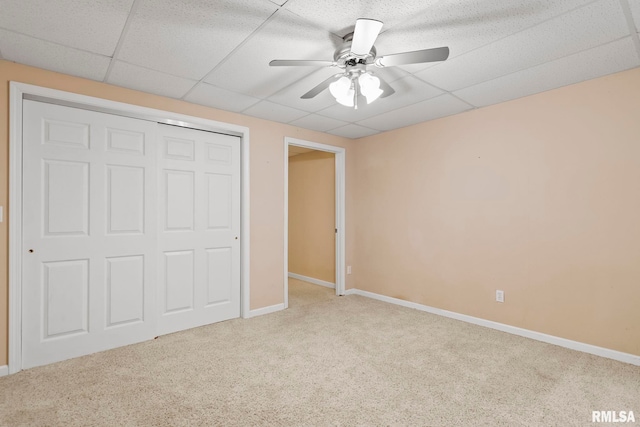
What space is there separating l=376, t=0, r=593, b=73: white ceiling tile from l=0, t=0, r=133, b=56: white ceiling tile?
1.61 m

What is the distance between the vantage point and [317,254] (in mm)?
5371

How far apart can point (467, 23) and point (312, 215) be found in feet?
12.8

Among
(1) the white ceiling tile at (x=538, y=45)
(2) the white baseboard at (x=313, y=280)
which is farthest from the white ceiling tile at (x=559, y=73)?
(2) the white baseboard at (x=313, y=280)

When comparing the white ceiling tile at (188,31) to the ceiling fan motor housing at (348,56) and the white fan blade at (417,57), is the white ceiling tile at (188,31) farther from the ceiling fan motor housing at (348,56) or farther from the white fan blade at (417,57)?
the white fan blade at (417,57)

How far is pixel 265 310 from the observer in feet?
12.4

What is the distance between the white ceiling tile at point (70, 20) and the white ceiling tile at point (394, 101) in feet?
6.18

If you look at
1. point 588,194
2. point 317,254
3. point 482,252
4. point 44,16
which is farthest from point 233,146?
point 588,194

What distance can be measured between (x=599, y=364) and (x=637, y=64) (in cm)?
235

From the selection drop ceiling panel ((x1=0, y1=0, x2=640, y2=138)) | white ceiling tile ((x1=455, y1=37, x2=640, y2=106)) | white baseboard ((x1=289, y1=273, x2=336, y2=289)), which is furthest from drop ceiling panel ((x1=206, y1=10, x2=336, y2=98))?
white baseboard ((x1=289, y1=273, x2=336, y2=289))

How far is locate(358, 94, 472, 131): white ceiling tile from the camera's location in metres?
3.19

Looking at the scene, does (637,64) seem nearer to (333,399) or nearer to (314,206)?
(333,399)

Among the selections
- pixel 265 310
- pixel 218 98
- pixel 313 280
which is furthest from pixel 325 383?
pixel 313 280

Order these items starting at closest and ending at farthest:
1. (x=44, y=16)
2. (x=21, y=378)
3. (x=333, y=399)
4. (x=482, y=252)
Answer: (x=44, y=16)
(x=333, y=399)
(x=21, y=378)
(x=482, y=252)

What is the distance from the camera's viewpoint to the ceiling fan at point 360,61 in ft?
5.58
